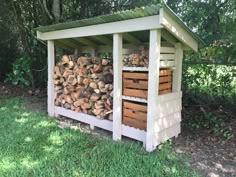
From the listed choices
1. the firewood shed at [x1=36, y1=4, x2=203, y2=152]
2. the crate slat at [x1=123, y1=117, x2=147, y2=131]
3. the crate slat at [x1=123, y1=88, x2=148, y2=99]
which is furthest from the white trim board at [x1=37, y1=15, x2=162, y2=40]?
the crate slat at [x1=123, y1=117, x2=147, y2=131]

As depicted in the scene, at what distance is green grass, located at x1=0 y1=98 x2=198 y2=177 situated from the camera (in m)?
2.57

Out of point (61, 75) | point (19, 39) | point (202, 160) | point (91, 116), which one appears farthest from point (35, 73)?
point (202, 160)

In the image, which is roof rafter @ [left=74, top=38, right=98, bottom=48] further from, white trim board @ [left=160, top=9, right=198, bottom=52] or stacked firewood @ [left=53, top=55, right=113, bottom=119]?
white trim board @ [left=160, top=9, right=198, bottom=52]

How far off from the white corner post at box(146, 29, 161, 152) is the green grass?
0.21 metres

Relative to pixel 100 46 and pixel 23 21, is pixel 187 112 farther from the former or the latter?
pixel 23 21

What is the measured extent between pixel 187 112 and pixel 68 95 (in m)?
2.10

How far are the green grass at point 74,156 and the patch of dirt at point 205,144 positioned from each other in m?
0.21

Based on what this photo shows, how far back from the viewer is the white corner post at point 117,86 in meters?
3.23

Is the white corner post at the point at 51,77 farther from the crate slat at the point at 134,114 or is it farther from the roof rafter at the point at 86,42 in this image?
the crate slat at the point at 134,114

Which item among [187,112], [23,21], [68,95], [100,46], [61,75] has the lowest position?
[187,112]

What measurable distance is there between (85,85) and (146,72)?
1.25 meters

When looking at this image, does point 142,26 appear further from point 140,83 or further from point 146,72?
point 140,83

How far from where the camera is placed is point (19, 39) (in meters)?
7.08

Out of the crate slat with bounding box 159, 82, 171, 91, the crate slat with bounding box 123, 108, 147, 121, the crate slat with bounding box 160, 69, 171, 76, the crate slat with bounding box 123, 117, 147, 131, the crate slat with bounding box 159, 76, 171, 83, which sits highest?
the crate slat with bounding box 160, 69, 171, 76
